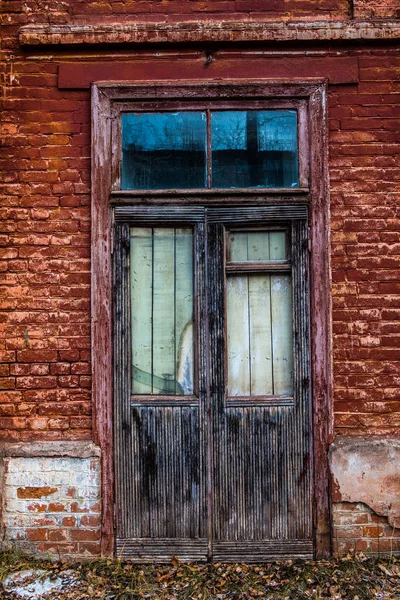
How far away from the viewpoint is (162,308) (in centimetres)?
380

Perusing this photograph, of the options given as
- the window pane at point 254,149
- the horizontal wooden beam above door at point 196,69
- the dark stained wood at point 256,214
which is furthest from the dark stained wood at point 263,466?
the horizontal wooden beam above door at point 196,69

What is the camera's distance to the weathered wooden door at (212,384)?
12.1 feet

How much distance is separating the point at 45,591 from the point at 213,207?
275 cm

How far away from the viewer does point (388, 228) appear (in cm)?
371

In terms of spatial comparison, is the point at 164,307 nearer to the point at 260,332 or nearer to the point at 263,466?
the point at 260,332

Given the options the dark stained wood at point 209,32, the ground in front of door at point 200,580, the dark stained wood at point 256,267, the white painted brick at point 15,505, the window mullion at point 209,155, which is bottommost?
the ground in front of door at point 200,580

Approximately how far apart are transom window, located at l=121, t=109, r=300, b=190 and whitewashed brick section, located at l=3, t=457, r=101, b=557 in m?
2.04

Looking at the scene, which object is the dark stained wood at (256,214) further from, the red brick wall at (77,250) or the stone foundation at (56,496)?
the stone foundation at (56,496)

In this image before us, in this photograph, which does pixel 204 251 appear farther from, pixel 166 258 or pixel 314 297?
pixel 314 297

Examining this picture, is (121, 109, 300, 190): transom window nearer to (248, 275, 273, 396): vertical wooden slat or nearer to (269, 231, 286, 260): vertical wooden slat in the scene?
(269, 231, 286, 260): vertical wooden slat

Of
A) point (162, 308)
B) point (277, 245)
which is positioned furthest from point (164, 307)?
point (277, 245)

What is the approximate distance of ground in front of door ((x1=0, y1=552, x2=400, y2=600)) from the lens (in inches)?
129

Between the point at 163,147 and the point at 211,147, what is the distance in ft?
1.14

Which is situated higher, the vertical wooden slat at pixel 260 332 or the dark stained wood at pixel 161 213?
the dark stained wood at pixel 161 213
